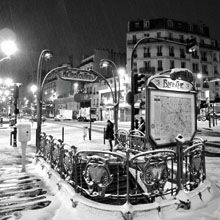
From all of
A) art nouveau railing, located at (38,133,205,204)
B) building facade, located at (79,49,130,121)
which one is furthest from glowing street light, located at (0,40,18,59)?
building facade, located at (79,49,130,121)

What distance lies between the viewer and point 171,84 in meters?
5.45

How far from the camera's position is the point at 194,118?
19.5 feet

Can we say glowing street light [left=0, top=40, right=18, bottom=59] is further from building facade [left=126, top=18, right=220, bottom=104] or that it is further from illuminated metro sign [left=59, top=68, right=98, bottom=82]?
building facade [left=126, top=18, right=220, bottom=104]

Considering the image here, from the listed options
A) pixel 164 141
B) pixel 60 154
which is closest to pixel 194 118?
pixel 164 141

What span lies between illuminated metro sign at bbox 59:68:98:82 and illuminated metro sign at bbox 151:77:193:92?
19.7ft

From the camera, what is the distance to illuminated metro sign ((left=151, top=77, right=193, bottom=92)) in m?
5.19

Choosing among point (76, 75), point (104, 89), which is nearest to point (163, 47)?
point (104, 89)

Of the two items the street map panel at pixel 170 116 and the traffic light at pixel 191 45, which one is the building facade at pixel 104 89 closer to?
the traffic light at pixel 191 45

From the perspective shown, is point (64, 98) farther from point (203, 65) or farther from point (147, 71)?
point (203, 65)

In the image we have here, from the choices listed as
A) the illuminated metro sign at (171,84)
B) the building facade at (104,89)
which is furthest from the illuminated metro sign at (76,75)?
the building facade at (104,89)

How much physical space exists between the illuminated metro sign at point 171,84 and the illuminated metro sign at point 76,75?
236 inches

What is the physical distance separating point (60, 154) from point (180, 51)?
46.2 meters

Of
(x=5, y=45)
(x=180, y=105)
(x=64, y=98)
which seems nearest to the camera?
(x=180, y=105)

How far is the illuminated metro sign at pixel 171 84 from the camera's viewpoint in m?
5.19
